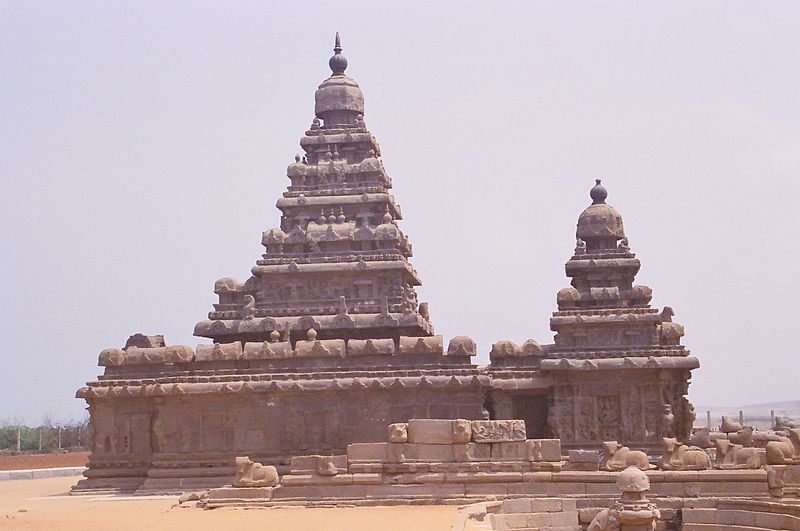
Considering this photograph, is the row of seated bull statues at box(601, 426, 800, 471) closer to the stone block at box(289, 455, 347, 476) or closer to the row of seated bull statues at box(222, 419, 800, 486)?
the row of seated bull statues at box(222, 419, 800, 486)

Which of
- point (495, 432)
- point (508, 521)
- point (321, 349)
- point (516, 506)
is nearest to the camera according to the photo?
point (508, 521)

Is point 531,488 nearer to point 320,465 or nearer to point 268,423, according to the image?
point 320,465

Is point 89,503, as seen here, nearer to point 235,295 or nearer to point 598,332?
point 235,295

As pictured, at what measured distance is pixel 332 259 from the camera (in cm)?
5112

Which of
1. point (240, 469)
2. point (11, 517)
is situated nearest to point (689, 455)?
point (240, 469)

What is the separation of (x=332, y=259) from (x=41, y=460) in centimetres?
2842

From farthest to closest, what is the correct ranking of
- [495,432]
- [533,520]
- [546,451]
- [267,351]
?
[267,351] → [495,432] → [546,451] → [533,520]

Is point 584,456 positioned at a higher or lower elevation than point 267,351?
lower

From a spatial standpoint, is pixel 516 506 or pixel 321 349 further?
pixel 321 349

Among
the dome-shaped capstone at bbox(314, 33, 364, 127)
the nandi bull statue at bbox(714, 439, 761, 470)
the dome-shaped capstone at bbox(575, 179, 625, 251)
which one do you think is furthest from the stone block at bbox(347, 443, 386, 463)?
the dome-shaped capstone at bbox(314, 33, 364, 127)

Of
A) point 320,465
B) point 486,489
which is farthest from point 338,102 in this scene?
point 486,489

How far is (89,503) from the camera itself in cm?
4034

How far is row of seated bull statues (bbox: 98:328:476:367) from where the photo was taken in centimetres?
4566

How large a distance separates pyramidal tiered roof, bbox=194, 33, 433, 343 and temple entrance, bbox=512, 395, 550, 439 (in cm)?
469
